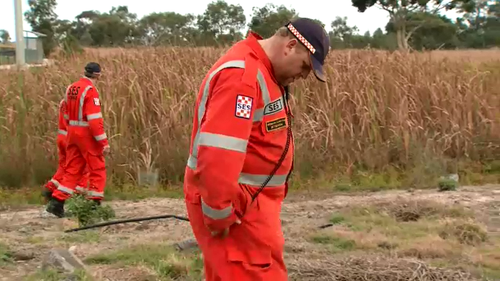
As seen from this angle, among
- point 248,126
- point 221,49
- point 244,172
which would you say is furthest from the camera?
point 221,49

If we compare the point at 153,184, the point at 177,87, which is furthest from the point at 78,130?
the point at 177,87

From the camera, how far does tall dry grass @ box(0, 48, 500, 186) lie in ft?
33.2

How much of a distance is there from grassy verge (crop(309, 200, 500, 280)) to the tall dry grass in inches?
106

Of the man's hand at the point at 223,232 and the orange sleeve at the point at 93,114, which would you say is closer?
the man's hand at the point at 223,232

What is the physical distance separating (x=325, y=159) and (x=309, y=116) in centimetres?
90

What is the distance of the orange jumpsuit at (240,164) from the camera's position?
104 inches

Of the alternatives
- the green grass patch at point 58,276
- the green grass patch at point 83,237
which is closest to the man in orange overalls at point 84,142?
the green grass patch at point 83,237

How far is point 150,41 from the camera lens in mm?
13078

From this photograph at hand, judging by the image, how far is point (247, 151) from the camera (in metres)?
2.84

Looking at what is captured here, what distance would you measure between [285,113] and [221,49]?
9884 millimetres

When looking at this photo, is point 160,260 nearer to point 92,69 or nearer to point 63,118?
point 92,69

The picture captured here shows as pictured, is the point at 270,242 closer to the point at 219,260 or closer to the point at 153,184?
the point at 219,260

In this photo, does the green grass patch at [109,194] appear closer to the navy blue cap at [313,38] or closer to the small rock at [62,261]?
the small rock at [62,261]

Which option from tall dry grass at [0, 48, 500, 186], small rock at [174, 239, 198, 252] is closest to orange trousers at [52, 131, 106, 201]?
tall dry grass at [0, 48, 500, 186]
